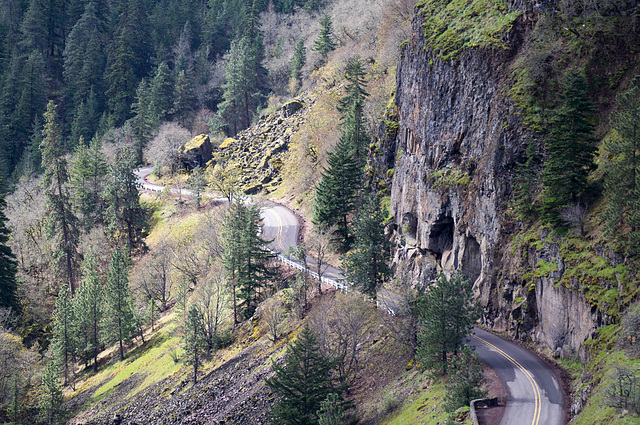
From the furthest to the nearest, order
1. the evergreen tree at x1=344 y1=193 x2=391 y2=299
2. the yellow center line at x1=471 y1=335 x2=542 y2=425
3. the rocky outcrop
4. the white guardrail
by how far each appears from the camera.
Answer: the rocky outcrop, the evergreen tree at x1=344 y1=193 x2=391 y2=299, the white guardrail, the yellow center line at x1=471 y1=335 x2=542 y2=425

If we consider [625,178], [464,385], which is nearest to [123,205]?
[464,385]

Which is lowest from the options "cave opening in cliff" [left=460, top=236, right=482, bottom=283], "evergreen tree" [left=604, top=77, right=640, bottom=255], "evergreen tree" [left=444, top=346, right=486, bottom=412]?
"evergreen tree" [left=444, top=346, right=486, bottom=412]

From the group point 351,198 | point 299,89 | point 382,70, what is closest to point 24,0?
point 299,89

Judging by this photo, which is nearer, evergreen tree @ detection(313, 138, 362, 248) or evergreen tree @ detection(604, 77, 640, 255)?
evergreen tree @ detection(604, 77, 640, 255)

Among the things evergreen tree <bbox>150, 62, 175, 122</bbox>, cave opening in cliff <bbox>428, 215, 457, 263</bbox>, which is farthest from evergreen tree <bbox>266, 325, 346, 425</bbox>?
evergreen tree <bbox>150, 62, 175, 122</bbox>

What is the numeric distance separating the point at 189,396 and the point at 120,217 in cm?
3737

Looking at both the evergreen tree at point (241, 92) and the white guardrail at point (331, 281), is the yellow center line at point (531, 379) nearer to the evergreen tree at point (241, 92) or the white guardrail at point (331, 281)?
the white guardrail at point (331, 281)

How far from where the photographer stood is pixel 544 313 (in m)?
30.2

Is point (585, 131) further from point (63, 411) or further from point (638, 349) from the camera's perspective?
point (63, 411)

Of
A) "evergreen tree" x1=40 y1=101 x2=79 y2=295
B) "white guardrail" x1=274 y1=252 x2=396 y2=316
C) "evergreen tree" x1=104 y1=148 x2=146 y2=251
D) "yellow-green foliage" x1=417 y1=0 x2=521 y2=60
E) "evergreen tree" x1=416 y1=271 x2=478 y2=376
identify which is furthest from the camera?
"evergreen tree" x1=104 y1=148 x2=146 y2=251

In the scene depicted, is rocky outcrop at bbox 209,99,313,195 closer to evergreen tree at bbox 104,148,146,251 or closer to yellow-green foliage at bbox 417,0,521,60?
evergreen tree at bbox 104,148,146,251

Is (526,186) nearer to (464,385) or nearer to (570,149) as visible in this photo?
(570,149)

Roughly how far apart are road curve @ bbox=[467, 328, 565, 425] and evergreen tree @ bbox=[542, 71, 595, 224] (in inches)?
323

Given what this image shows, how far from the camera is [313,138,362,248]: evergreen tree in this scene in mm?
51000
